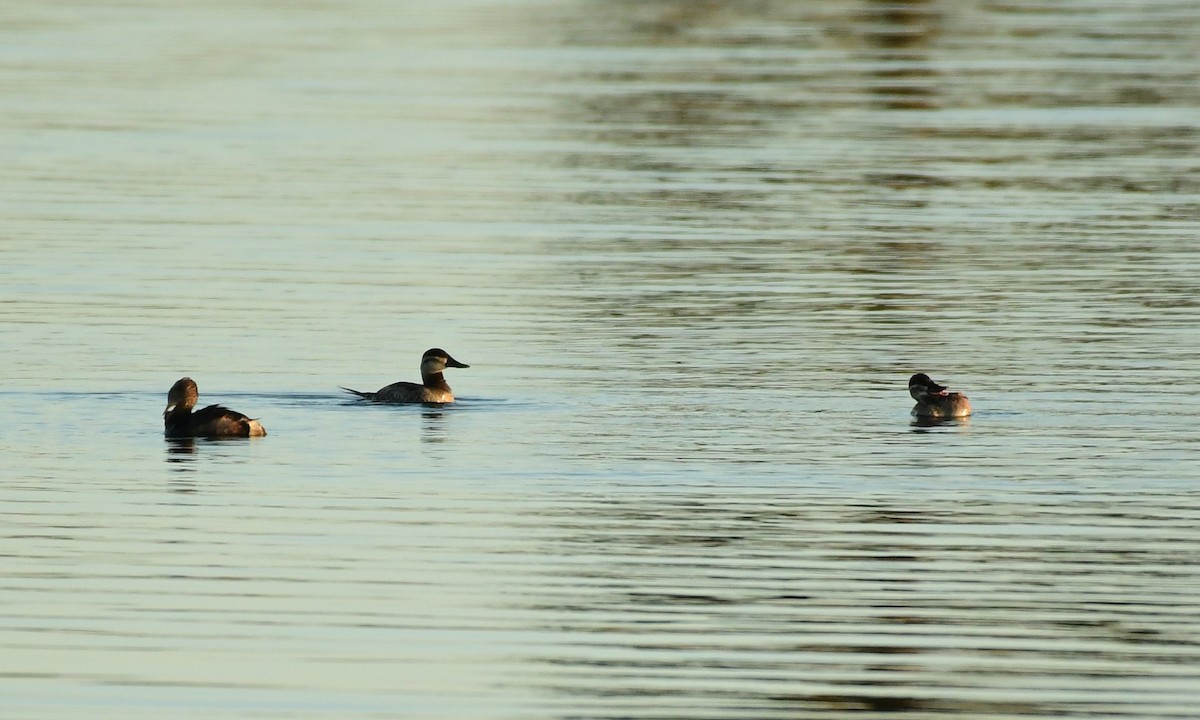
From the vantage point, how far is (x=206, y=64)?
2012 inches

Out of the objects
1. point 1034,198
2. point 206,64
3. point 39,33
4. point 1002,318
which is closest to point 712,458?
point 1002,318

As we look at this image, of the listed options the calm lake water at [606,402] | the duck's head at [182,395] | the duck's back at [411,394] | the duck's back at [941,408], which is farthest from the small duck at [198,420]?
the duck's back at [941,408]

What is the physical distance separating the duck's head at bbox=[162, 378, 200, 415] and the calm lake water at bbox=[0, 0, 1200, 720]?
0.44m

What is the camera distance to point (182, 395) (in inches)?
731

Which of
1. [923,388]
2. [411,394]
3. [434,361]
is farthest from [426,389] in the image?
[923,388]

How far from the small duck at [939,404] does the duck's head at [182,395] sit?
4.98m

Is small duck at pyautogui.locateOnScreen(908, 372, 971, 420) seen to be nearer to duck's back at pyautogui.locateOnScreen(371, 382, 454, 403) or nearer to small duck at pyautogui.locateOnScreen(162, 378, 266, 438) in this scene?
duck's back at pyautogui.locateOnScreen(371, 382, 454, 403)

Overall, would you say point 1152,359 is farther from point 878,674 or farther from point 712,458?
point 878,674

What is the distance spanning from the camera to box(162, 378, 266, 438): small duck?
1798cm

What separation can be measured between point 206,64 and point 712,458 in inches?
1401

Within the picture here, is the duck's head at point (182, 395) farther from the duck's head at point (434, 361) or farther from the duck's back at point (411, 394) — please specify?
the duck's head at point (434, 361)

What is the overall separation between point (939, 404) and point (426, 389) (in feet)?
12.5

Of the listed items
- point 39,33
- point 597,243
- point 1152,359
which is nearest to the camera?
point 1152,359

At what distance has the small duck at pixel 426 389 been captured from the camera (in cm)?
1972
